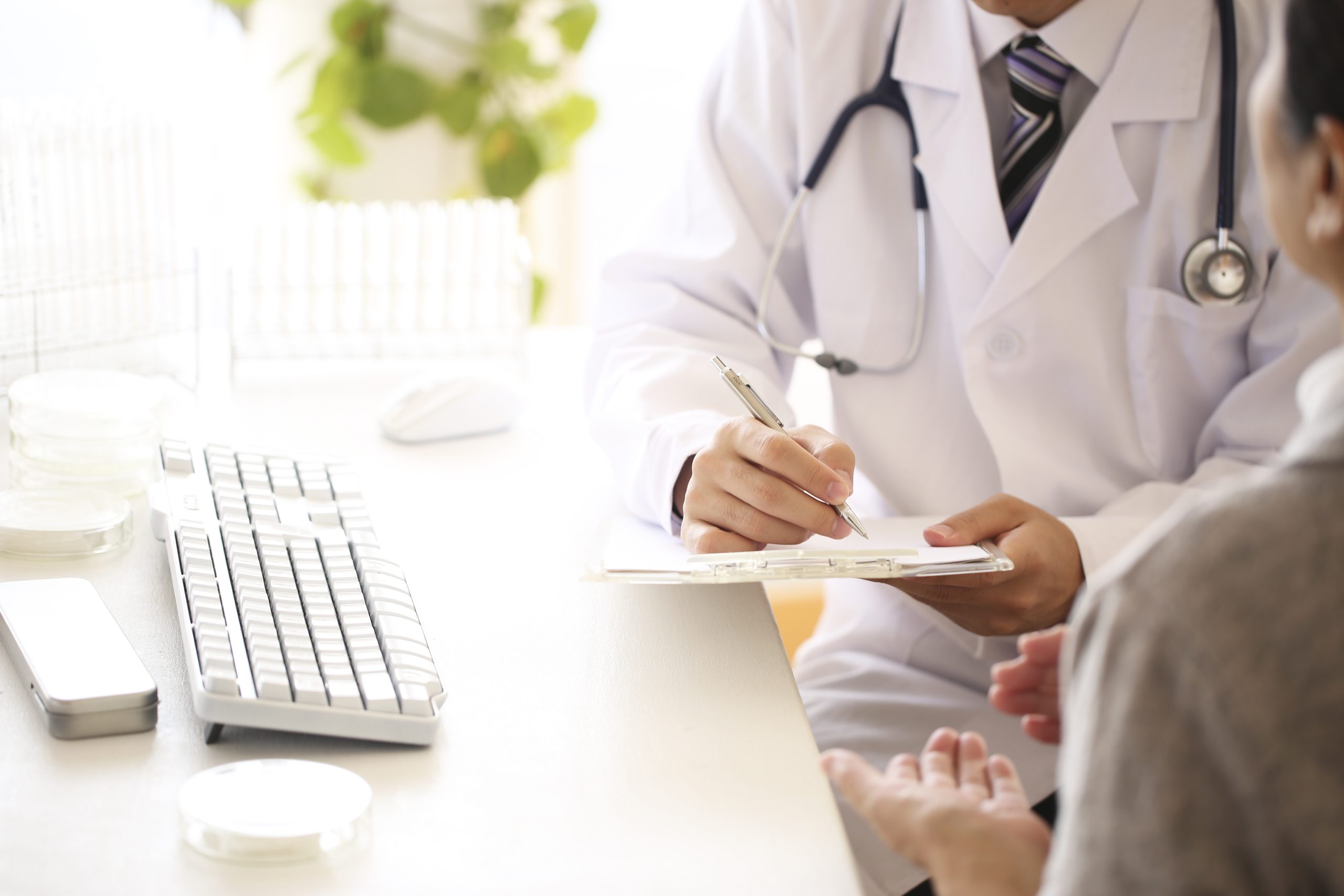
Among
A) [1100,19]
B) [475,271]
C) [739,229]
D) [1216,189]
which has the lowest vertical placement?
[475,271]

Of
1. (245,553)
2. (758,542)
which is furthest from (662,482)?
(245,553)

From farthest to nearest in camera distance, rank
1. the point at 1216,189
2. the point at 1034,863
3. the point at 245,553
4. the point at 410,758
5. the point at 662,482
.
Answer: the point at 1216,189 < the point at 662,482 < the point at 245,553 < the point at 410,758 < the point at 1034,863

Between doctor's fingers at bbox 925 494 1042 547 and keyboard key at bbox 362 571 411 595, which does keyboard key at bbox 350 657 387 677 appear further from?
doctor's fingers at bbox 925 494 1042 547

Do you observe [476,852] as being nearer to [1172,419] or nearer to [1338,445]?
[1338,445]

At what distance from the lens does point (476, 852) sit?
60cm

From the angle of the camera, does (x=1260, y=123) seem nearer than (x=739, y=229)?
Yes

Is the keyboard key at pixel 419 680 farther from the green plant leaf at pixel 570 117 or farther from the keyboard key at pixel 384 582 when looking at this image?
the green plant leaf at pixel 570 117

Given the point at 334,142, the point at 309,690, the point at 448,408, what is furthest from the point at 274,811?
the point at 334,142

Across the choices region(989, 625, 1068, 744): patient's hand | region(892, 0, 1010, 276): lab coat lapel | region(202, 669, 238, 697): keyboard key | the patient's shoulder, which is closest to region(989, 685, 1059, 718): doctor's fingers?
region(989, 625, 1068, 744): patient's hand

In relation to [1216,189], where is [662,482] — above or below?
below

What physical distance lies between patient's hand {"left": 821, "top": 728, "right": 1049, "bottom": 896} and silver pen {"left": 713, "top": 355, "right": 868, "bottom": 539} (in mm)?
268

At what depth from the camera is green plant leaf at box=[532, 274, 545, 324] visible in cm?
250

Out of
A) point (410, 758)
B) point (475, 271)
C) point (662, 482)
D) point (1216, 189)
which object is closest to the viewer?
point (410, 758)

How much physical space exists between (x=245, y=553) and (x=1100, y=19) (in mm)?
892
